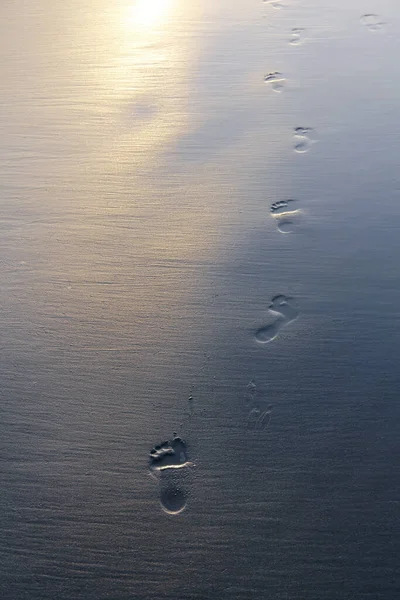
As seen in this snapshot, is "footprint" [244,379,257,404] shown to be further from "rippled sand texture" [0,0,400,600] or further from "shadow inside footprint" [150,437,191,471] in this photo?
"shadow inside footprint" [150,437,191,471]

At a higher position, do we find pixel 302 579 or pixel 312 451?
pixel 312 451

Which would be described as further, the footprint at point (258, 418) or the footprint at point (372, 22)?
the footprint at point (372, 22)

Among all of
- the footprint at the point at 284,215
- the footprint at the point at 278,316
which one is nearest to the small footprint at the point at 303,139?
the footprint at the point at 284,215

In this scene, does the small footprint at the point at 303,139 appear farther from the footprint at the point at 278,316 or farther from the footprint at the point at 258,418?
the footprint at the point at 258,418

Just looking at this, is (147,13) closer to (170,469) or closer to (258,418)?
(258,418)

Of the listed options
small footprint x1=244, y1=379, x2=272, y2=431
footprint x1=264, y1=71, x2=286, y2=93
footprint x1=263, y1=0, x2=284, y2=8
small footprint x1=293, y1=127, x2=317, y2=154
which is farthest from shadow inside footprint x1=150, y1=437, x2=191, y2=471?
footprint x1=263, y1=0, x2=284, y2=8

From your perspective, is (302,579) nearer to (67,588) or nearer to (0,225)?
(67,588)

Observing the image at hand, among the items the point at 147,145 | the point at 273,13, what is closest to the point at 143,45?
the point at 273,13
